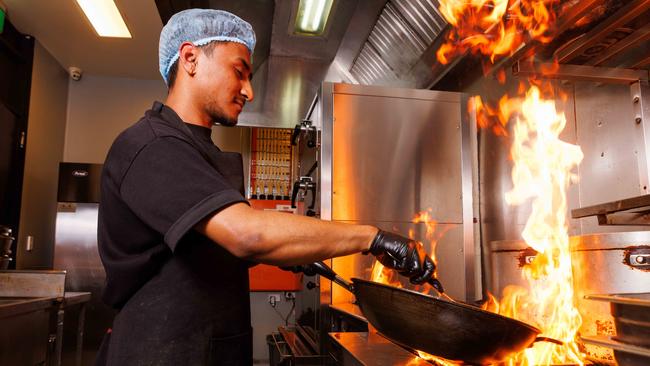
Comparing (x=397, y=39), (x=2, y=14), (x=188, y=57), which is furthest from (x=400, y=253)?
(x=2, y=14)

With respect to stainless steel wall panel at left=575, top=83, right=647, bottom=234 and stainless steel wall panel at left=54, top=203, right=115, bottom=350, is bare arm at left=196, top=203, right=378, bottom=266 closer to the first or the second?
stainless steel wall panel at left=575, top=83, right=647, bottom=234

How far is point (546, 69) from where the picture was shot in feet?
5.41

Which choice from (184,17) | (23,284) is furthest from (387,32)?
(23,284)

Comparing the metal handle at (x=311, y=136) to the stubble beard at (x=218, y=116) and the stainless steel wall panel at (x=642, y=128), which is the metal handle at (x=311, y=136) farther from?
the stainless steel wall panel at (x=642, y=128)

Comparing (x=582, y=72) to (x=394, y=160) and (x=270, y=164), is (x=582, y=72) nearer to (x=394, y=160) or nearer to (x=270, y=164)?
(x=394, y=160)

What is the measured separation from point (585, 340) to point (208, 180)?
0.86 m

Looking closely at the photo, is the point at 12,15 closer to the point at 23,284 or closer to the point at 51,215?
the point at 51,215

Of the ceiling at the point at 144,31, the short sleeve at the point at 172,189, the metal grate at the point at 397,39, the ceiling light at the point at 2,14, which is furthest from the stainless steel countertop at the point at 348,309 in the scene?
the ceiling light at the point at 2,14

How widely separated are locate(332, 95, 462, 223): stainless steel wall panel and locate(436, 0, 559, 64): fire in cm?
46

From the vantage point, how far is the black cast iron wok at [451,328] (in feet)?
3.02

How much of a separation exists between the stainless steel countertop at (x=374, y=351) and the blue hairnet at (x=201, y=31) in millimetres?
944

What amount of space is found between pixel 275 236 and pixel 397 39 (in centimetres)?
215

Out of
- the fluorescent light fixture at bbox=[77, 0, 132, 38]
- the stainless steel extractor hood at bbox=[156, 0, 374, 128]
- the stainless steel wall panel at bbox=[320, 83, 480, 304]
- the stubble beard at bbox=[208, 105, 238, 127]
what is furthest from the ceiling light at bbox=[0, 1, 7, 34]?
the stubble beard at bbox=[208, 105, 238, 127]

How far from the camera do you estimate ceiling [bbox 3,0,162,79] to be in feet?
11.8
